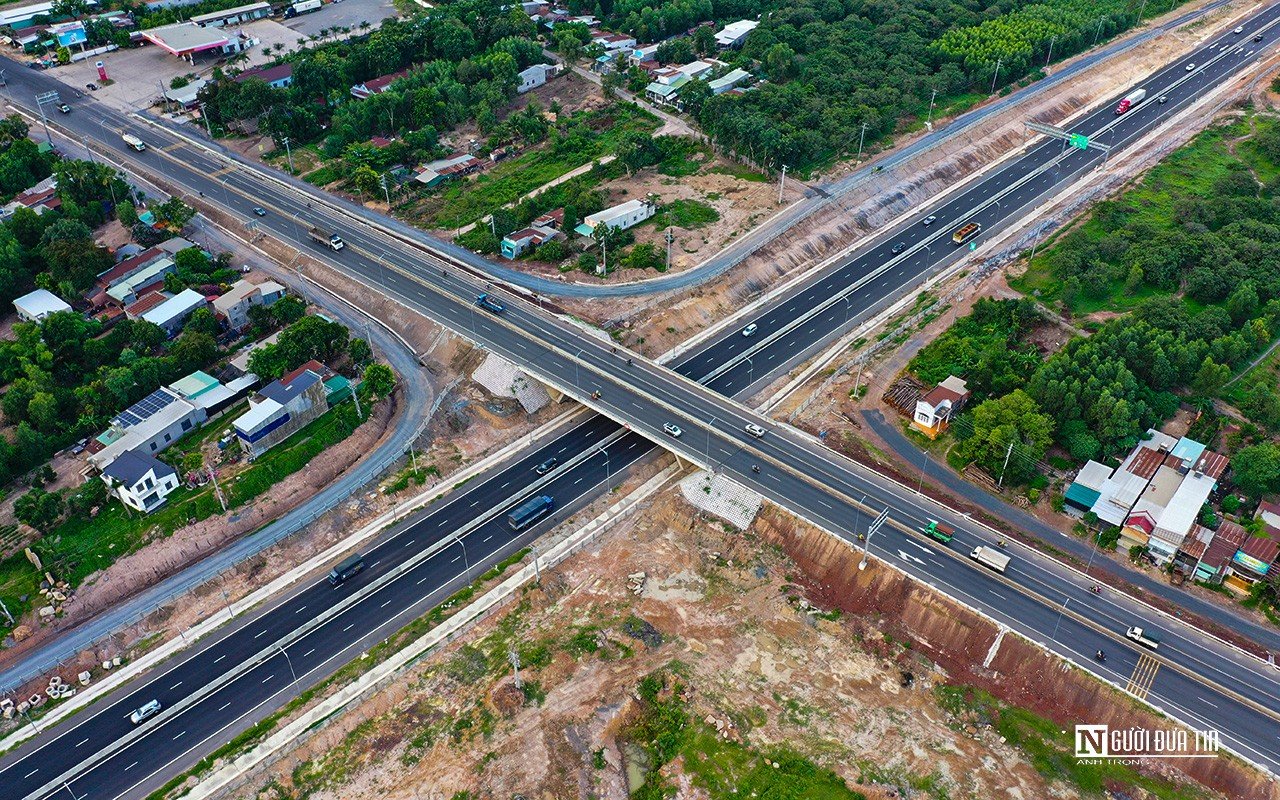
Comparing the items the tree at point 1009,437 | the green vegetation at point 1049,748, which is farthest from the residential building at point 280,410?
the tree at point 1009,437

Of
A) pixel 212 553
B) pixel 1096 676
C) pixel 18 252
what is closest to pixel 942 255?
pixel 1096 676

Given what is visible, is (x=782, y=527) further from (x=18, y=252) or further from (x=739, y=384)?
(x=18, y=252)

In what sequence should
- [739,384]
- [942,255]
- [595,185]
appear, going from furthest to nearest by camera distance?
[595,185]
[942,255]
[739,384]

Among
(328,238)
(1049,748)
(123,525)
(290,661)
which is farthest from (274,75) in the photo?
(1049,748)

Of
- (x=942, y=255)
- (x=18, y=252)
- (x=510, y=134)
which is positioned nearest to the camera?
(x=18, y=252)

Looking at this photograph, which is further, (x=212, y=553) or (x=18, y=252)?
(x=18, y=252)

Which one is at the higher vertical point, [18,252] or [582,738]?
[18,252]
